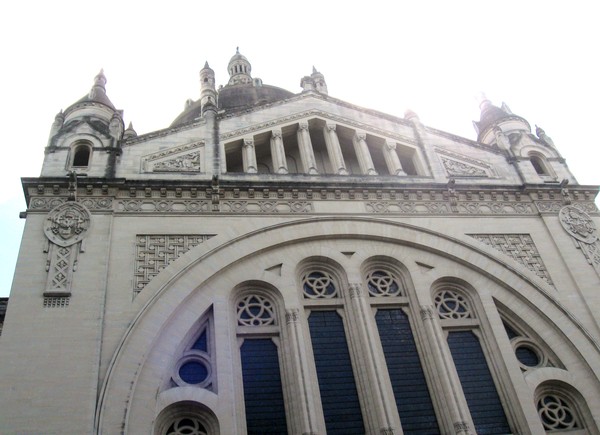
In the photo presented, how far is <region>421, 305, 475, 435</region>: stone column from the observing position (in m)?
14.1

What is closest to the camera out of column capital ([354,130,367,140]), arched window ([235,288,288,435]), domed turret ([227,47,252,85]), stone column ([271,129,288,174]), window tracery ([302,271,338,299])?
arched window ([235,288,288,435])

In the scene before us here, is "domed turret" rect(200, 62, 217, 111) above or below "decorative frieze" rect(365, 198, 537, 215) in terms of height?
above

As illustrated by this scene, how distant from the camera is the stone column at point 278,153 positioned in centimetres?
1898

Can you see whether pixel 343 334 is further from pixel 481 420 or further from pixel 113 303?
pixel 113 303

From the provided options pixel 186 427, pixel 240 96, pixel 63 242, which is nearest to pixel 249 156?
pixel 63 242

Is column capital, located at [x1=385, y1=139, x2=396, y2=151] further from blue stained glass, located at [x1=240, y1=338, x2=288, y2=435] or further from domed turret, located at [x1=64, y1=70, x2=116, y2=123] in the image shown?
domed turret, located at [x1=64, y1=70, x2=116, y2=123]

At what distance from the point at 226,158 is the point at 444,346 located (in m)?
9.46

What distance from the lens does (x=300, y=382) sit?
46.4 feet

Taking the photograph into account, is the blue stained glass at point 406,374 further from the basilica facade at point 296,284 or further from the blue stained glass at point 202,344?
the blue stained glass at point 202,344

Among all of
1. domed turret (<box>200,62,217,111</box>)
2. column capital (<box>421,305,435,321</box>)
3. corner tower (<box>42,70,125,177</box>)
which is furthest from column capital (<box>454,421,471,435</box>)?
domed turret (<box>200,62,217,111</box>)

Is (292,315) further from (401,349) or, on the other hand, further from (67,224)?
(67,224)

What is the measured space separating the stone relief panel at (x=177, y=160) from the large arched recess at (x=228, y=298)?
313 cm

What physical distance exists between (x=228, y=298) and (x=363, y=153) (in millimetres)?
7560

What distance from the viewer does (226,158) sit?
19891 millimetres
